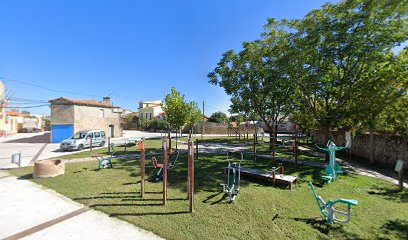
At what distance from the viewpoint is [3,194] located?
6488 millimetres

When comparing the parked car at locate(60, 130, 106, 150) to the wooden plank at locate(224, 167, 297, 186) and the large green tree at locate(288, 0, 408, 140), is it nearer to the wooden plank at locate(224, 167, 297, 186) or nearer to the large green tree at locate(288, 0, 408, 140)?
the wooden plank at locate(224, 167, 297, 186)

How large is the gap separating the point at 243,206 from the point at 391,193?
5662 millimetres

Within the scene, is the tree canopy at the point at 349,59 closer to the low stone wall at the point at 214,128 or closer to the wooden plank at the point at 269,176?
the wooden plank at the point at 269,176

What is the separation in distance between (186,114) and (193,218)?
19400mm

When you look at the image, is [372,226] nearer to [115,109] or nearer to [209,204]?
[209,204]

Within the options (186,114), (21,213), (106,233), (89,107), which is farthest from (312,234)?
(89,107)

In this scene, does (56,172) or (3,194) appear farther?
(56,172)

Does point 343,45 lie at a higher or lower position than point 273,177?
higher

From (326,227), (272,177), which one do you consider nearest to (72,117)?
(272,177)

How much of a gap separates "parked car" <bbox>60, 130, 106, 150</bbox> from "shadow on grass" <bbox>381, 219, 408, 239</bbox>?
18.4 metres

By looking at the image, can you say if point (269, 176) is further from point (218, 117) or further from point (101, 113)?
point (218, 117)

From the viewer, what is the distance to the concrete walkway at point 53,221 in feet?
13.7

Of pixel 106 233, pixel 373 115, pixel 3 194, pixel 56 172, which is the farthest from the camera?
pixel 373 115

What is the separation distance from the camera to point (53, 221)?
4.70m
